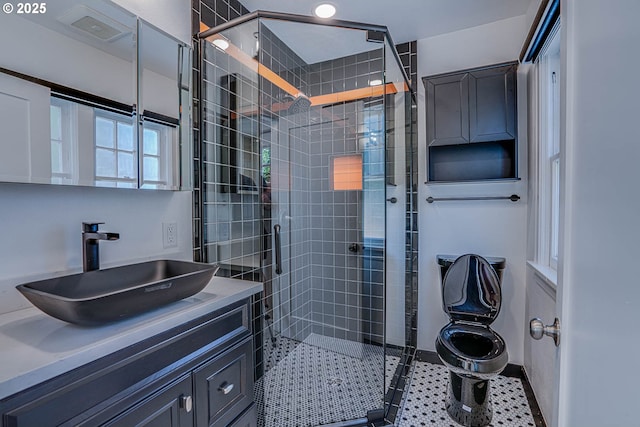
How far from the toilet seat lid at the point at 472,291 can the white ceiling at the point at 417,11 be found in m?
1.74

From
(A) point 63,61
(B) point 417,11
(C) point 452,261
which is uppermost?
(B) point 417,11

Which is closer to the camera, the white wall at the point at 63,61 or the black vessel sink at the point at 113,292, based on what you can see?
the black vessel sink at the point at 113,292

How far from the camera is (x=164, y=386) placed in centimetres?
96

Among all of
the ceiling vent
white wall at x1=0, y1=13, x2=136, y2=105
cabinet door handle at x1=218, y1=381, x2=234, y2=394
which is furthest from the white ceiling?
cabinet door handle at x1=218, y1=381, x2=234, y2=394

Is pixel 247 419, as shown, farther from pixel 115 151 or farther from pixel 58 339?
pixel 115 151

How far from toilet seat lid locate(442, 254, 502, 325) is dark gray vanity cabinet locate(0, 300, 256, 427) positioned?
149cm

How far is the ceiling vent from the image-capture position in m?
1.16

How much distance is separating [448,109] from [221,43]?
1.66 m

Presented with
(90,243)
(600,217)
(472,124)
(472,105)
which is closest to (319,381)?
(90,243)

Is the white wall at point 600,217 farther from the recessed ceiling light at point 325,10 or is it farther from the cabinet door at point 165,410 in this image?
the recessed ceiling light at point 325,10

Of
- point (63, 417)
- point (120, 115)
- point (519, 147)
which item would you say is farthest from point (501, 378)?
point (120, 115)

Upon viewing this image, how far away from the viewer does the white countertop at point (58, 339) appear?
0.68m

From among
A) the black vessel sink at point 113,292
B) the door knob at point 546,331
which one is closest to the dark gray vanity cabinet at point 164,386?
the black vessel sink at point 113,292

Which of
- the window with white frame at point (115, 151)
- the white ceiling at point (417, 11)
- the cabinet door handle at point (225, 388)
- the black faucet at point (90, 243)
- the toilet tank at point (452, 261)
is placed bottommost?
the cabinet door handle at point (225, 388)
